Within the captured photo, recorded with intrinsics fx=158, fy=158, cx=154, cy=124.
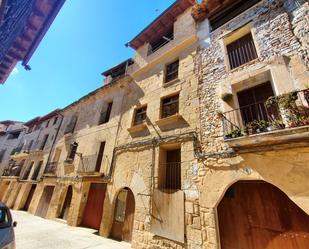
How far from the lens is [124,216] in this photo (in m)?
7.21

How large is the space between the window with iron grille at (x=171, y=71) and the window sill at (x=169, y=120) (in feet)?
8.94

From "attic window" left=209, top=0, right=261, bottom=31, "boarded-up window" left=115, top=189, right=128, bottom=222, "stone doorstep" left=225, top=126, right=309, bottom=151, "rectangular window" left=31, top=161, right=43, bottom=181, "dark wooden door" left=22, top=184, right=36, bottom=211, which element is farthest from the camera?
"rectangular window" left=31, top=161, right=43, bottom=181

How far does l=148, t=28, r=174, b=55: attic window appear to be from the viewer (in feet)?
33.4

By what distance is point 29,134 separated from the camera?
1983cm

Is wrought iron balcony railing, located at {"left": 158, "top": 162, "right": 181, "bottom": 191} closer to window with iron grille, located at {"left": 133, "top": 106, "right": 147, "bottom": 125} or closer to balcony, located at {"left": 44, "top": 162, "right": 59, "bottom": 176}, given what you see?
window with iron grille, located at {"left": 133, "top": 106, "right": 147, "bottom": 125}

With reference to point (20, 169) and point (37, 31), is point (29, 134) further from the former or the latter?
point (37, 31)

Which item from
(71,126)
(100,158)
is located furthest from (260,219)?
(71,126)

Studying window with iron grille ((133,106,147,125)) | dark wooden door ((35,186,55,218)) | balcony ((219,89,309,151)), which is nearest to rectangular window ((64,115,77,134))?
dark wooden door ((35,186,55,218))

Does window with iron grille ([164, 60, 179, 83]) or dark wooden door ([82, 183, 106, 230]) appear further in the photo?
window with iron grille ([164, 60, 179, 83])

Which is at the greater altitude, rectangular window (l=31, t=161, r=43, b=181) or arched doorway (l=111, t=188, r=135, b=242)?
rectangular window (l=31, t=161, r=43, b=181)

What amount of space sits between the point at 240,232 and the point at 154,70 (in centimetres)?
868

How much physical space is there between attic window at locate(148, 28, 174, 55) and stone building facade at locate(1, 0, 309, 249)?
0.08 metres

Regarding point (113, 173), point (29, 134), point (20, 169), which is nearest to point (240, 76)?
point (113, 173)

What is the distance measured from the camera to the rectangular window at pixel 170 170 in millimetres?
6527
